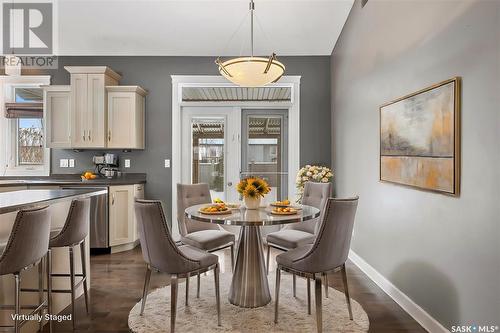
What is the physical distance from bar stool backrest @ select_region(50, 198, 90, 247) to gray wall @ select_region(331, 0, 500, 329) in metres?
2.52

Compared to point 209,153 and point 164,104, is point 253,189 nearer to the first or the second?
point 209,153

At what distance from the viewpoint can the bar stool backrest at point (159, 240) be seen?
6.60 ft

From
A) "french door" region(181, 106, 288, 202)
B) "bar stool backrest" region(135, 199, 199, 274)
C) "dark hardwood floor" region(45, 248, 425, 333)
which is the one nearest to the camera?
"bar stool backrest" region(135, 199, 199, 274)

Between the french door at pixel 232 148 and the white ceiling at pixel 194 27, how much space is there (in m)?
0.93

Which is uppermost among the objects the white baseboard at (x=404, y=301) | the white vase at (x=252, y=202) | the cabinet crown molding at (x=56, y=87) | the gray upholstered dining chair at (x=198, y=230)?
the cabinet crown molding at (x=56, y=87)

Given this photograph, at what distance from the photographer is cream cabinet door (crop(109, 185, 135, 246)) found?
13.1 ft

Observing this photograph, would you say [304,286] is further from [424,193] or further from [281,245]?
[424,193]

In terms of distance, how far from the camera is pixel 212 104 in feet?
15.4

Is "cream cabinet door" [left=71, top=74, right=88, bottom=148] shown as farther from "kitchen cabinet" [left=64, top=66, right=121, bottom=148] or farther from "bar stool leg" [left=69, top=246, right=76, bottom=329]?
"bar stool leg" [left=69, top=246, right=76, bottom=329]

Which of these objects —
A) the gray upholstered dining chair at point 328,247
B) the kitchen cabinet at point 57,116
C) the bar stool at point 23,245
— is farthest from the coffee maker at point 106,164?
the gray upholstered dining chair at point 328,247

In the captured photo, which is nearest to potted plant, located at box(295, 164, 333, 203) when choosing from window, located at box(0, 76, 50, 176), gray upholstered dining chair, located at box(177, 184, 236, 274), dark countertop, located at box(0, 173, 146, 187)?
gray upholstered dining chair, located at box(177, 184, 236, 274)

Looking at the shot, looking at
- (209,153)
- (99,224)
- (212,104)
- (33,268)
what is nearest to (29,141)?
(99,224)

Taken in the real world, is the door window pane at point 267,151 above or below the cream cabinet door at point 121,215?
above

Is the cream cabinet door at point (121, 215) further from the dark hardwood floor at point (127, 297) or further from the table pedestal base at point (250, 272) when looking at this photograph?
the table pedestal base at point (250, 272)
